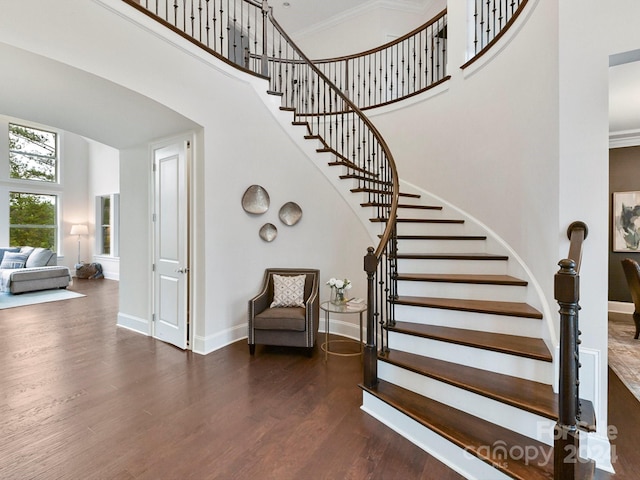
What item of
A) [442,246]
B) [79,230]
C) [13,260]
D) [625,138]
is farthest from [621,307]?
[79,230]

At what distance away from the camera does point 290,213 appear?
392 cm

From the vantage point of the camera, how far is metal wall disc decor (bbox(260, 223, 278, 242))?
379cm

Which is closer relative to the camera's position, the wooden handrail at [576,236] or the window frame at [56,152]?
the wooden handrail at [576,236]

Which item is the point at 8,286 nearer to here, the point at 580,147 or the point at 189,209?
the point at 189,209

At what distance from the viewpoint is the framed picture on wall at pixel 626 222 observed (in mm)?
4602

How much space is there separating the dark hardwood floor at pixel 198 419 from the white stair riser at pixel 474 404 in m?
0.34

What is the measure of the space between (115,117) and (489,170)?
4.02 m

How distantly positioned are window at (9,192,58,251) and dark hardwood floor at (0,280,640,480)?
608 centimetres

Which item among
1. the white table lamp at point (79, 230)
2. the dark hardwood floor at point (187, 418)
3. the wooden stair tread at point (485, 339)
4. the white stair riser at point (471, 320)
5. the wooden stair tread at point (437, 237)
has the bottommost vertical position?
the dark hardwood floor at point (187, 418)

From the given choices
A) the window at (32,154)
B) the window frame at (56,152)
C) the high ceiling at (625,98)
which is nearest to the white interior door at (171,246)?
the high ceiling at (625,98)

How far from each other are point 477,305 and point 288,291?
78.5 inches

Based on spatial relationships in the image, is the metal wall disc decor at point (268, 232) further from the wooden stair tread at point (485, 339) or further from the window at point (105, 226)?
the window at point (105, 226)

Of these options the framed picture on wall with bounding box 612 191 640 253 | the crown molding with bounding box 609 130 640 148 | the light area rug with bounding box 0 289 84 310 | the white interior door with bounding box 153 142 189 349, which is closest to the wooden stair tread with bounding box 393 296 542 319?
the white interior door with bounding box 153 142 189 349

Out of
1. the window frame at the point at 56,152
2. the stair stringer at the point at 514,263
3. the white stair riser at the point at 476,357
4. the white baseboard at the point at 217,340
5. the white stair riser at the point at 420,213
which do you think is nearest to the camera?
the white stair riser at the point at 476,357
